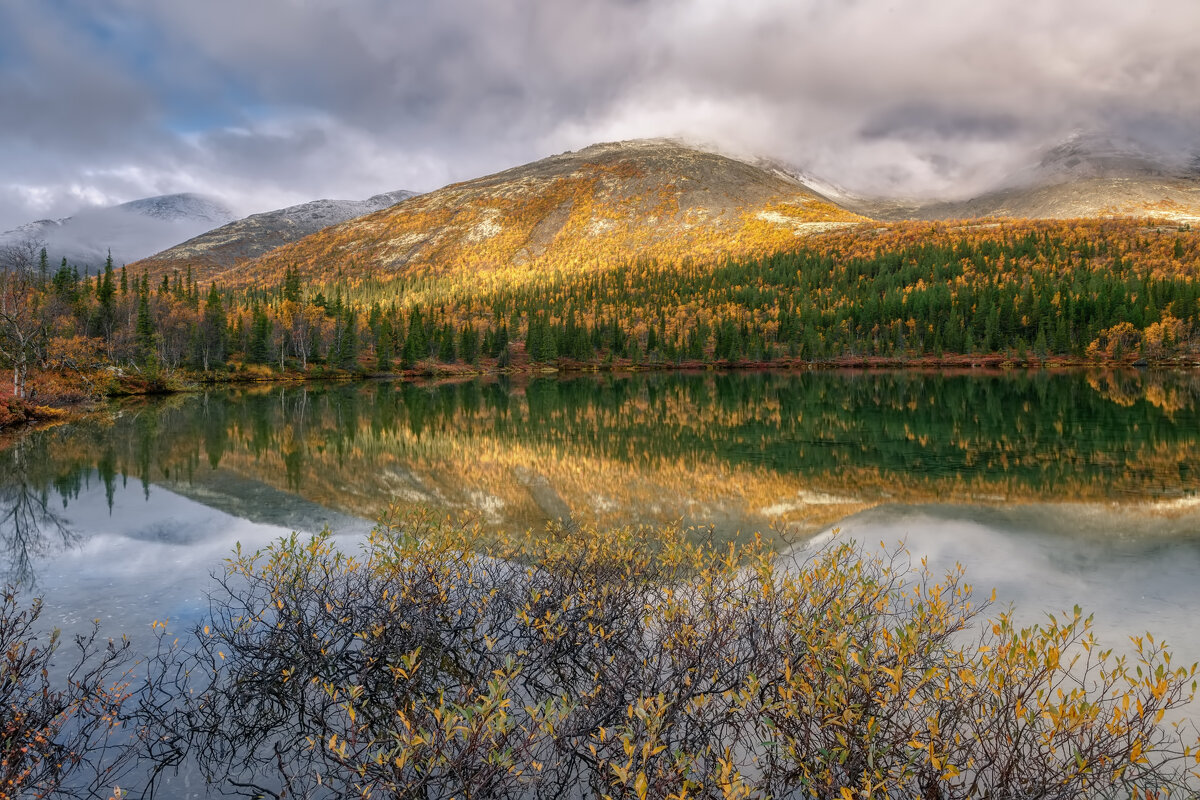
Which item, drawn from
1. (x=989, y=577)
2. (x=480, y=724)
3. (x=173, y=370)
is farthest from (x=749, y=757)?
(x=173, y=370)

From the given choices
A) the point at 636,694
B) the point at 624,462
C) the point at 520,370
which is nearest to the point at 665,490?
the point at 624,462

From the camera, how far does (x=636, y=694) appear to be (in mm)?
6676

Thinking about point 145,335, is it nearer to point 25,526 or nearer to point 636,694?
point 25,526

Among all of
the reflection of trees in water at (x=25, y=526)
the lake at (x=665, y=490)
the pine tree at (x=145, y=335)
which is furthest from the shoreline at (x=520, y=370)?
the reflection of trees in water at (x=25, y=526)

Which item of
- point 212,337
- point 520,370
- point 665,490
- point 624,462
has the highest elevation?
point 212,337

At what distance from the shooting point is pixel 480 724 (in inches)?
201

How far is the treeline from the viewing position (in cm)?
9805

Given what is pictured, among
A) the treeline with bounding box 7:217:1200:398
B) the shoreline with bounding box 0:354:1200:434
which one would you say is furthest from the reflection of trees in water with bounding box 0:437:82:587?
the treeline with bounding box 7:217:1200:398

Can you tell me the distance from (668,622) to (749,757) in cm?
167

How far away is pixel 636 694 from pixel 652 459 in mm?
18077

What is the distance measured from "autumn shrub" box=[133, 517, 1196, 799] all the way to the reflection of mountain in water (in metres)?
7.17

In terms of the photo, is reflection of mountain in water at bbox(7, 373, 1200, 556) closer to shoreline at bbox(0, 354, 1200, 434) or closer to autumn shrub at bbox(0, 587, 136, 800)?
shoreline at bbox(0, 354, 1200, 434)

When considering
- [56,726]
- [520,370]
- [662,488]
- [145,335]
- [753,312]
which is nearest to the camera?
[56,726]

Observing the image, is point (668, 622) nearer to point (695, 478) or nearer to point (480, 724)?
point (480, 724)
